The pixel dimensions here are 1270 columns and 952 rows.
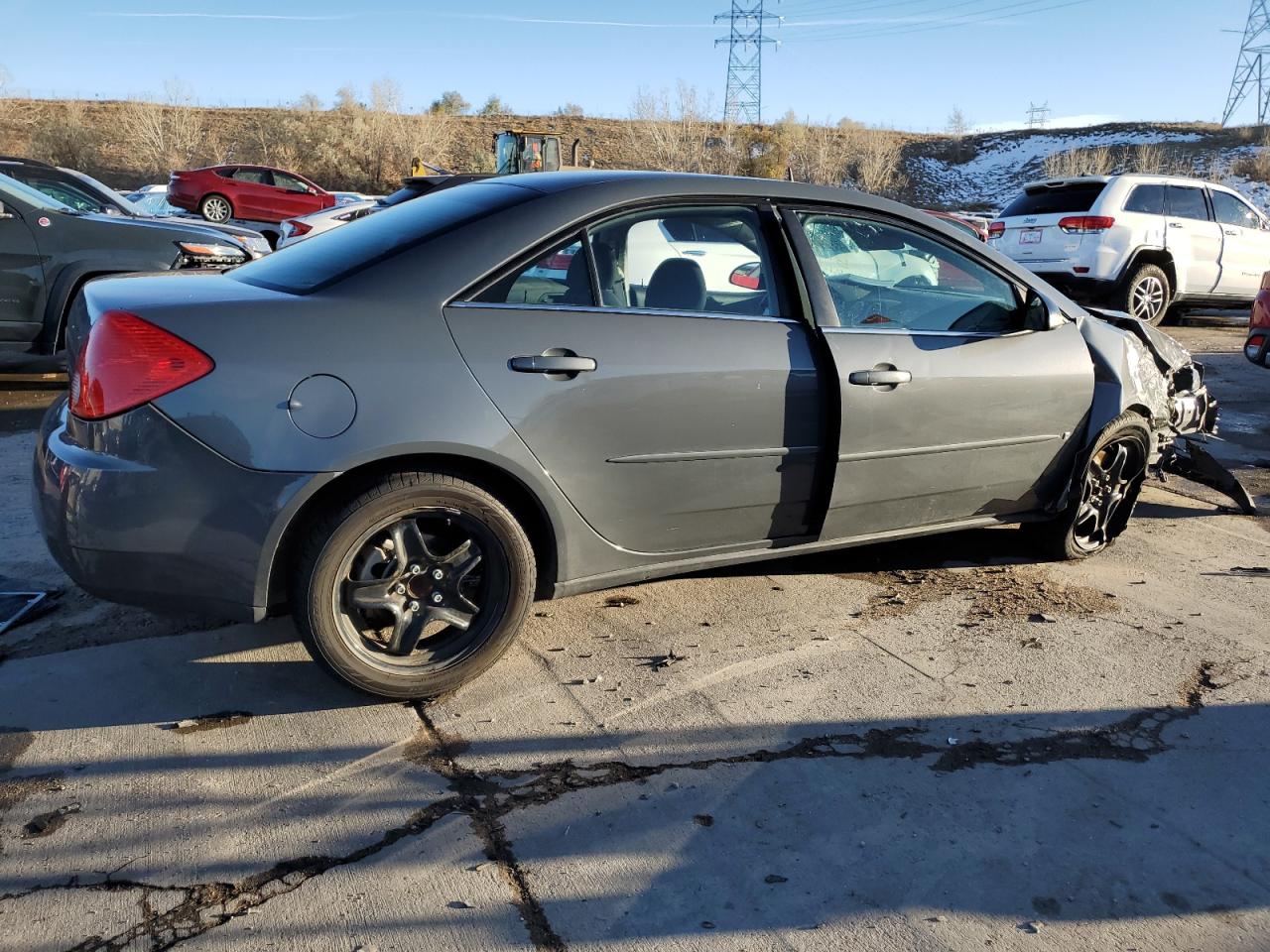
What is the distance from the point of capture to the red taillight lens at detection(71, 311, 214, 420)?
2781 millimetres

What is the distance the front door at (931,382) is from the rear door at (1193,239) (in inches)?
357

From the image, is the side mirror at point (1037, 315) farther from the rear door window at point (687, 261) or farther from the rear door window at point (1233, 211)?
the rear door window at point (1233, 211)

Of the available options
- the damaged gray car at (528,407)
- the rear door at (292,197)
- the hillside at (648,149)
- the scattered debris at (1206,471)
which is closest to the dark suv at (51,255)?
the damaged gray car at (528,407)

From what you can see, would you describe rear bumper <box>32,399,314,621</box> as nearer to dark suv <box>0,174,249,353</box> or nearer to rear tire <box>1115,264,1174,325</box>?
dark suv <box>0,174,249,353</box>

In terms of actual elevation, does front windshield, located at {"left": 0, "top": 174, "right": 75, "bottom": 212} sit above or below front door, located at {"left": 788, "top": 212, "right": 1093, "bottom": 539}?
above

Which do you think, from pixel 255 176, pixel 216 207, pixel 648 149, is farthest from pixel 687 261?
pixel 648 149

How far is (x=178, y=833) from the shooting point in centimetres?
251

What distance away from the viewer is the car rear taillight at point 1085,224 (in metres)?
11.3

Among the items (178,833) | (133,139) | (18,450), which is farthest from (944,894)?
(133,139)

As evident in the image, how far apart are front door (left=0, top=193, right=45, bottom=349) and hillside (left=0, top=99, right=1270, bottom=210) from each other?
113 feet

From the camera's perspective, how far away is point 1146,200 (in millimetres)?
11703

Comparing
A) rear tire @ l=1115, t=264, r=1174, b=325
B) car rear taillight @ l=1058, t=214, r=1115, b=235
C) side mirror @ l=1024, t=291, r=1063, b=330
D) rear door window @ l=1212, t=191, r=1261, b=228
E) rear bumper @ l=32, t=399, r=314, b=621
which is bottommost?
rear bumper @ l=32, t=399, r=314, b=621

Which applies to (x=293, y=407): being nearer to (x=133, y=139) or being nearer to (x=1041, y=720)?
(x=1041, y=720)

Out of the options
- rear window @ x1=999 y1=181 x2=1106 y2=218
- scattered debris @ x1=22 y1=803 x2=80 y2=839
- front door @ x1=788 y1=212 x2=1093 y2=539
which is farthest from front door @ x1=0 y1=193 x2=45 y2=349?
rear window @ x1=999 y1=181 x2=1106 y2=218
